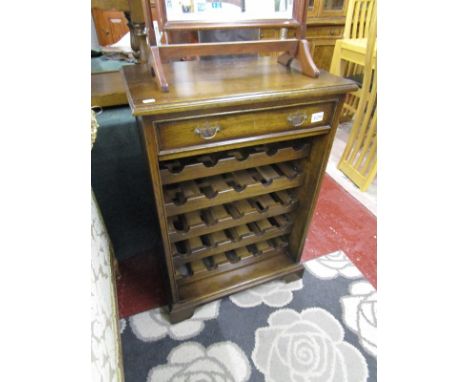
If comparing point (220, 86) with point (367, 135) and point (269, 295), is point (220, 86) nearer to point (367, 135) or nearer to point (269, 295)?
point (269, 295)

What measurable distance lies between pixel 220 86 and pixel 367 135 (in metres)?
1.37

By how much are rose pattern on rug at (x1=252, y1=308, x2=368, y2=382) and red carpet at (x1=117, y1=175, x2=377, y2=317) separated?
1.03ft

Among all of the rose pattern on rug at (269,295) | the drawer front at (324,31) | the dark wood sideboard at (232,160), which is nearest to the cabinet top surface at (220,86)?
the dark wood sideboard at (232,160)

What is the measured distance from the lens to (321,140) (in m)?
0.85

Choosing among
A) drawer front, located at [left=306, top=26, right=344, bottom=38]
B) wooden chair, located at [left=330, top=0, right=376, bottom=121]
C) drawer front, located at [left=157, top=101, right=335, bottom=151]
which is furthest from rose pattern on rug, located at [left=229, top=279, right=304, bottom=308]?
drawer front, located at [left=306, top=26, right=344, bottom=38]

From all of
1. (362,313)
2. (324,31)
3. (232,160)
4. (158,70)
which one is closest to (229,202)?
(232,160)

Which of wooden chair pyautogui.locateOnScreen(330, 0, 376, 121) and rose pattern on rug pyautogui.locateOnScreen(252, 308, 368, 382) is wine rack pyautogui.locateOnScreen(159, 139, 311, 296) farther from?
wooden chair pyautogui.locateOnScreen(330, 0, 376, 121)

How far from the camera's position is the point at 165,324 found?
41.8 inches

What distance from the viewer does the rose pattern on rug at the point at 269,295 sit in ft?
3.74

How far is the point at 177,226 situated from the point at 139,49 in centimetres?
67

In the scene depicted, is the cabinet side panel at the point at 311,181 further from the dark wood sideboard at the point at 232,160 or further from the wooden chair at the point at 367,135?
the wooden chair at the point at 367,135

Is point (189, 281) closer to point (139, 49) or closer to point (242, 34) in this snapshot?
point (139, 49)
